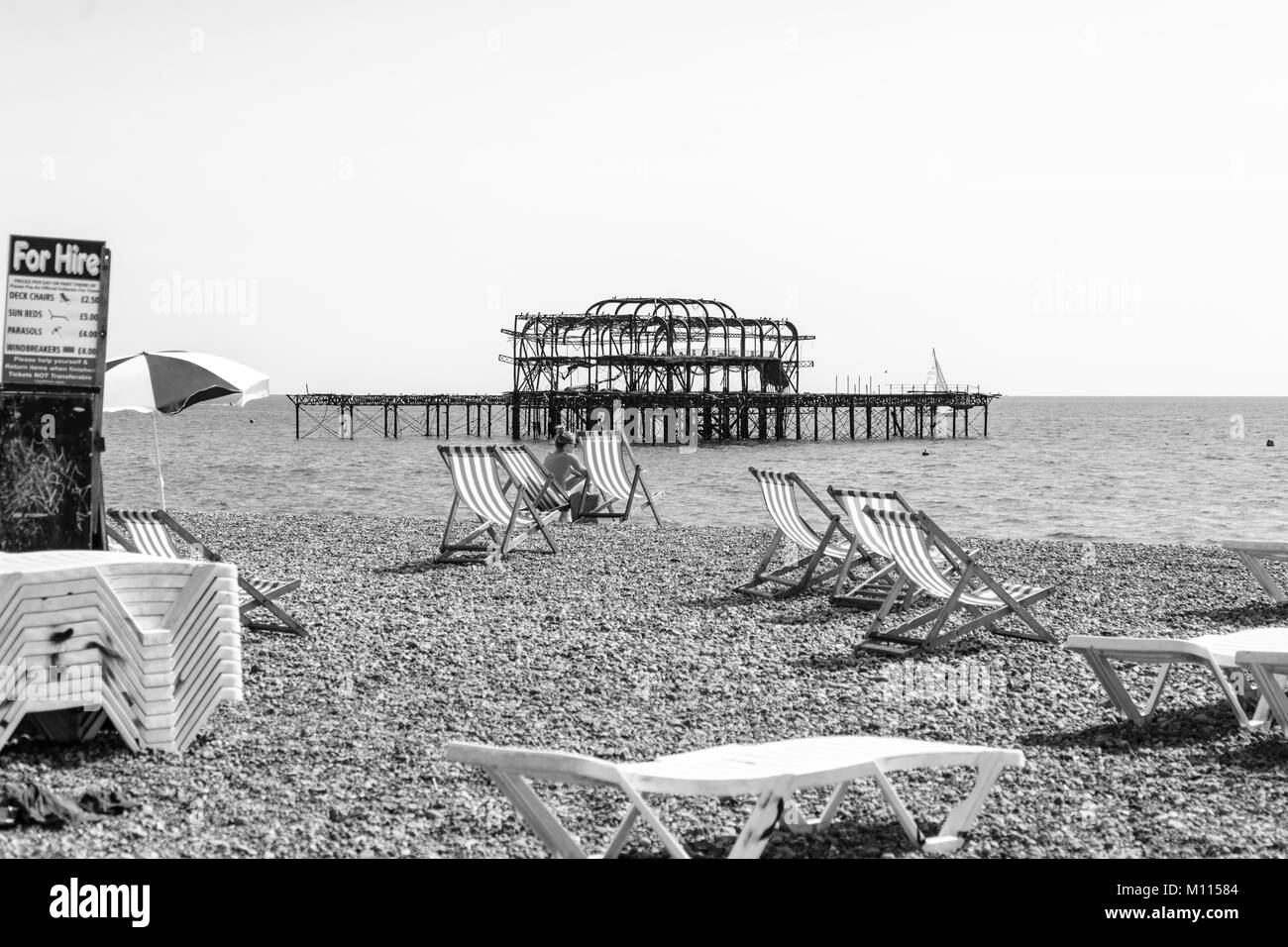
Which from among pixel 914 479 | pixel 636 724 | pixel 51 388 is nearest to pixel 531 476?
pixel 51 388

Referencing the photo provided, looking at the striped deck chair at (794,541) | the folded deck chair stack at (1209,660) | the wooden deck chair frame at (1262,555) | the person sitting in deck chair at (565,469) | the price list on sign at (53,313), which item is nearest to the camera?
the folded deck chair stack at (1209,660)

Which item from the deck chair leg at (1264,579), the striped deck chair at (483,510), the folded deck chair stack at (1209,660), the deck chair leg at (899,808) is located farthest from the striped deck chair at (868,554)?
the deck chair leg at (899,808)

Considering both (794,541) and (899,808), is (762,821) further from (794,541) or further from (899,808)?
(794,541)

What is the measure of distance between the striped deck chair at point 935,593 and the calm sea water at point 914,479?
11197mm

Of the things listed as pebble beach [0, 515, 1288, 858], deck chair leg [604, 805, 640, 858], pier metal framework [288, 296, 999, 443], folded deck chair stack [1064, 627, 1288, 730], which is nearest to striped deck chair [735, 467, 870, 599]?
pebble beach [0, 515, 1288, 858]

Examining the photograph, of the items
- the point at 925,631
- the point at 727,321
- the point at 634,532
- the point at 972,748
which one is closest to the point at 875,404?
the point at 727,321

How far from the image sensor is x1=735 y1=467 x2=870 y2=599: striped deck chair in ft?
25.6

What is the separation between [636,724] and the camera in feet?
15.2

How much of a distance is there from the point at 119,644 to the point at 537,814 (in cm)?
172

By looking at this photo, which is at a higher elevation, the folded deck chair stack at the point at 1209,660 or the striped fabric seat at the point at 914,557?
the striped fabric seat at the point at 914,557

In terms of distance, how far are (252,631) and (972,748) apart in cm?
397

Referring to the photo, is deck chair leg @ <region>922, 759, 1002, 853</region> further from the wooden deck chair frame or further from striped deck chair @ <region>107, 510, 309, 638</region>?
the wooden deck chair frame

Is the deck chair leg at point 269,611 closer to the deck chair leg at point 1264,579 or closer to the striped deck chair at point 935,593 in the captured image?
the striped deck chair at point 935,593

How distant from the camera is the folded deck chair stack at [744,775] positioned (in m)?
2.81
